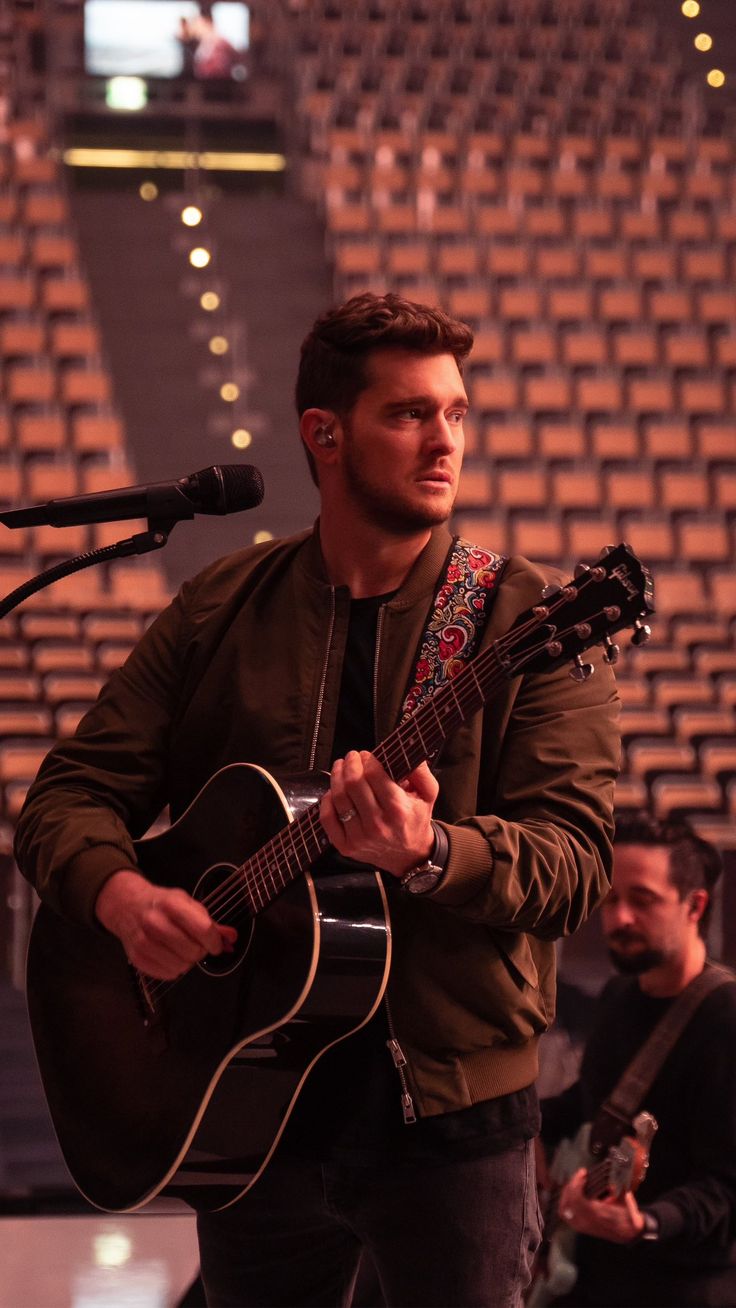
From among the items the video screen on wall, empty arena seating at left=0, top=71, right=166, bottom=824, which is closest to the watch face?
empty arena seating at left=0, top=71, right=166, bottom=824

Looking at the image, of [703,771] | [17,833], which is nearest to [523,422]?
[703,771]

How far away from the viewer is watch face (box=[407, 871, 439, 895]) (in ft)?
4.32

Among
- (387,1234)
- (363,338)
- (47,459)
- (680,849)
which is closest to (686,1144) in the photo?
(680,849)

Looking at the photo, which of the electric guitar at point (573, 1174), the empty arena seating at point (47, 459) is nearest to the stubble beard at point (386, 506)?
the electric guitar at point (573, 1174)

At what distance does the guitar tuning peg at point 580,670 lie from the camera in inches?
53.7

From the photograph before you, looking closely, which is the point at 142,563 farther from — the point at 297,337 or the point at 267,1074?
the point at 267,1074

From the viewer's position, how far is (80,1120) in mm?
1633

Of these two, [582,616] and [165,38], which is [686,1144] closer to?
[582,616]

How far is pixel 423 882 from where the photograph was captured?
1.32m

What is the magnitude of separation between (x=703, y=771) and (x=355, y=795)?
5.63 m

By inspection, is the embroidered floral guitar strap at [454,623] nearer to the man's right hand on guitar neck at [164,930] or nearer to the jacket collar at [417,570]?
the jacket collar at [417,570]

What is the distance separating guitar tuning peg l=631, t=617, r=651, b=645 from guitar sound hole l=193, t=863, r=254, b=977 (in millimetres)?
465

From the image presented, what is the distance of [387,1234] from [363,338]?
0.83 metres

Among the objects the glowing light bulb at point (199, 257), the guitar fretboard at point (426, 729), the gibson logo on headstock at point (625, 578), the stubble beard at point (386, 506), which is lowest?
the guitar fretboard at point (426, 729)
